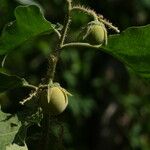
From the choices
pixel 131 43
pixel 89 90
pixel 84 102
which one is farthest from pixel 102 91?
pixel 131 43

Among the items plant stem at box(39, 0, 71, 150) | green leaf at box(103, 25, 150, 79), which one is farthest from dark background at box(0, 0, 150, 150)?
plant stem at box(39, 0, 71, 150)

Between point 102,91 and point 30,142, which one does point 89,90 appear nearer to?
point 102,91

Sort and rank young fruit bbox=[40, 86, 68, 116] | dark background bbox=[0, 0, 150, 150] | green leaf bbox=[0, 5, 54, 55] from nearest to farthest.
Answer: young fruit bbox=[40, 86, 68, 116] < green leaf bbox=[0, 5, 54, 55] < dark background bbox=[0, 0, 150, 150]

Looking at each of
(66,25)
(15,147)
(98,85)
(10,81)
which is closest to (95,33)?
(66,25)

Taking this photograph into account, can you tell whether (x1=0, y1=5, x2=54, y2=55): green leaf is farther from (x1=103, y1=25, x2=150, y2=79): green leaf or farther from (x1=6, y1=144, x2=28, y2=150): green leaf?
(x1=6, y1=144, x2=28, y2=150): green leaf

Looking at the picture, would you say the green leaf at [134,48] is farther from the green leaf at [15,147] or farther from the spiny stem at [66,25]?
the green leaf at [15,147]

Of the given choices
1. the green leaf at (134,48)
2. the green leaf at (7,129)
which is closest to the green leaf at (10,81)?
the green leaf at (7,129)
